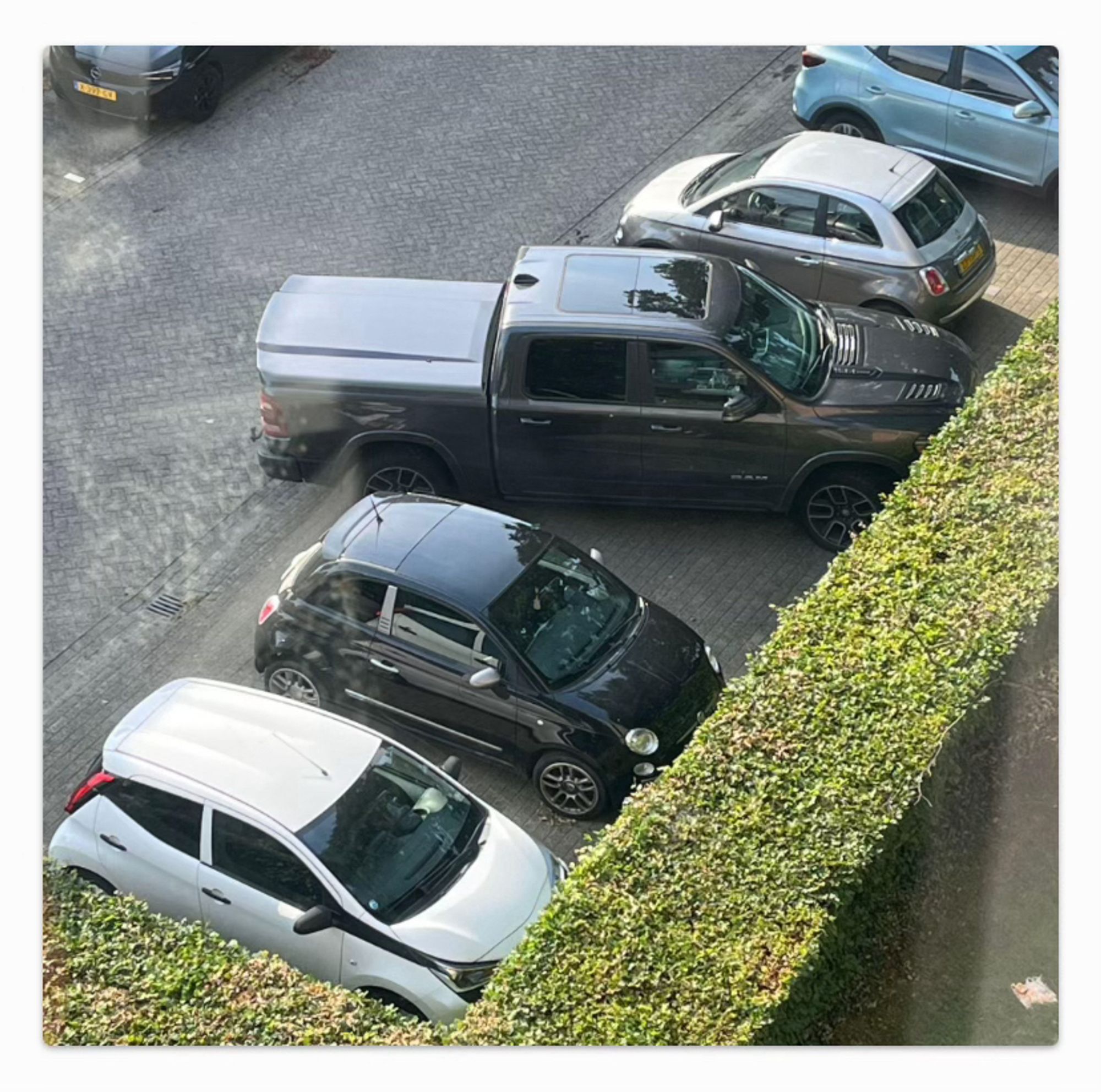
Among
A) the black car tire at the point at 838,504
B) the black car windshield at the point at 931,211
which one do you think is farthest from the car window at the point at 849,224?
the black car tire at the point at 838,504

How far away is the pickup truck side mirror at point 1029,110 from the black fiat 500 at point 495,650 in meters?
5.10

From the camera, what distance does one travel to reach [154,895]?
7.91 meters

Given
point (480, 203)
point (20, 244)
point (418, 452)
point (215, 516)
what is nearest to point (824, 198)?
point (480, 203)

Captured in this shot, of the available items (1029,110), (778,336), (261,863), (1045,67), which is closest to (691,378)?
(778,336)

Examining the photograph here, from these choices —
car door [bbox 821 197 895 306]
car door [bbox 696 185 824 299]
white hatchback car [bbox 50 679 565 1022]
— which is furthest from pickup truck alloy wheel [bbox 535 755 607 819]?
car door [bbox 821 197 895 306]

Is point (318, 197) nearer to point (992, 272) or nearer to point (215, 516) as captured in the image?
point (215, 516)

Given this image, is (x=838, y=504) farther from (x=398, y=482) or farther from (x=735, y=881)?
(x=735, y=881)

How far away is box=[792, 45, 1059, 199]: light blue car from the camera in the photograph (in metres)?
11.1

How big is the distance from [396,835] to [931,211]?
21.1 ft

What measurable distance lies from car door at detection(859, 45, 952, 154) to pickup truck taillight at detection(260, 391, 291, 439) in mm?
4962

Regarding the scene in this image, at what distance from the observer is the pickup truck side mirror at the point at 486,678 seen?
865 cm

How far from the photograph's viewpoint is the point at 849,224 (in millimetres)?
11406

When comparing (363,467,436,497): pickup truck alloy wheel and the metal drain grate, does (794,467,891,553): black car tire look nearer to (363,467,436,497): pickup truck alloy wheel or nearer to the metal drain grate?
(363,467,436,497): pickup truck alloy wheel
